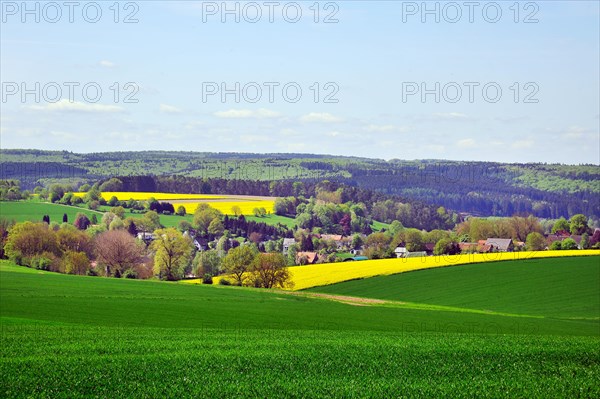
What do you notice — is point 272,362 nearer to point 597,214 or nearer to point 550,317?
point 550,317

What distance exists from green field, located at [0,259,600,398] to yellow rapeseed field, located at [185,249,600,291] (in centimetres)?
2682

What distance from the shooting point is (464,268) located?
78.1 metres

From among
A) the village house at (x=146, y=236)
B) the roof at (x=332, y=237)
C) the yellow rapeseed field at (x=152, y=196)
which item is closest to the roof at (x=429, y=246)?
the roof at (x=332, y=237)

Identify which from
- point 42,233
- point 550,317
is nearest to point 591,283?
point 550,317

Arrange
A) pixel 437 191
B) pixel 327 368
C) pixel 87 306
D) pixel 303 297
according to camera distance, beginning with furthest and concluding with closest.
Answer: pixel 437 191 < pixel 303 297 < pixel 87 306 < pixel 327 368

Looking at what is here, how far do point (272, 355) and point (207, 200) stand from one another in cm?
12617

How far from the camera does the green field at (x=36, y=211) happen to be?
382ft

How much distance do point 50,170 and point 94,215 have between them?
70.9 m

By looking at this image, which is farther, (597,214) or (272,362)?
(597,214)

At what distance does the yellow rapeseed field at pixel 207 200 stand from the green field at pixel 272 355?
9060cm

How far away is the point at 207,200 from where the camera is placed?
153000 mm

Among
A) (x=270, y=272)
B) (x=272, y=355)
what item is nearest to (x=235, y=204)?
(x=270, y=272)

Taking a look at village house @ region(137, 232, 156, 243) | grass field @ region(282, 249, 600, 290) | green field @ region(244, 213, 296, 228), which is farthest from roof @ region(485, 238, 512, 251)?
village house @ region(137, 232, 156, 243)

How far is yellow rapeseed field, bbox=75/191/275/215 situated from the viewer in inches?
5556
